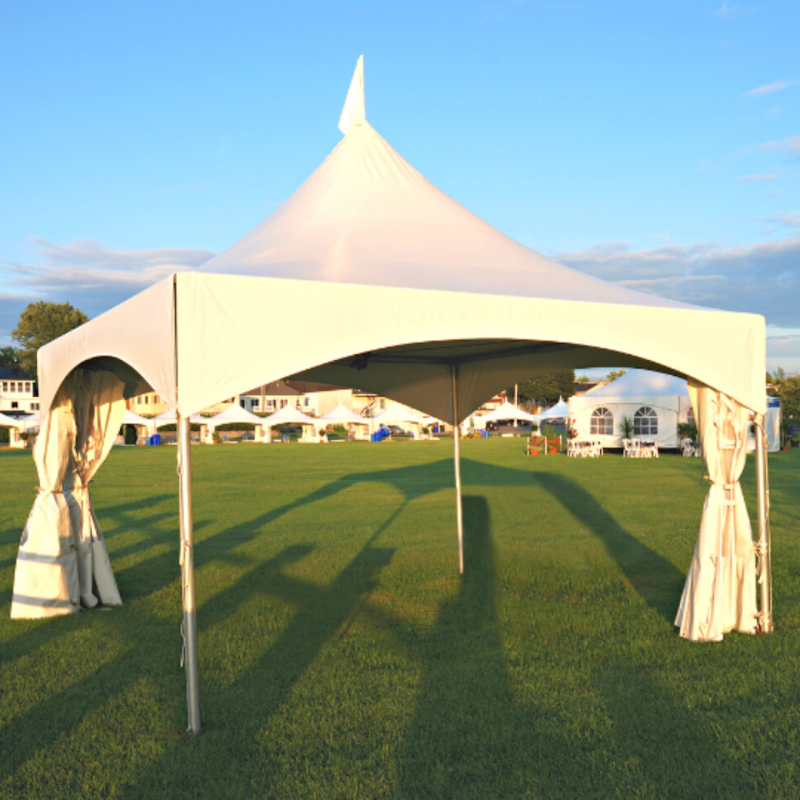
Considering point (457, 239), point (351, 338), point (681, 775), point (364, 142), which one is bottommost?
point (681, 775)

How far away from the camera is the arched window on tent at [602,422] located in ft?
91.1

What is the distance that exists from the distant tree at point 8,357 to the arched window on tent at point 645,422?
261 feet

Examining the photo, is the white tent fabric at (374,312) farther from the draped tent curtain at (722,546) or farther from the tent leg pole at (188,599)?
the draped tent curtain at (722,546)

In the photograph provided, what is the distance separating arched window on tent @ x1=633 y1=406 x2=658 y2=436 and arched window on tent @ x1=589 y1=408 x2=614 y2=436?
0.91m

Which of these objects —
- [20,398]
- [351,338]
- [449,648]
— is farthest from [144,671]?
[20,398]

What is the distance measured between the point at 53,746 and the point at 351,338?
2.72 metres

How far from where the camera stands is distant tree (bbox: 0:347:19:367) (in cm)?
8619

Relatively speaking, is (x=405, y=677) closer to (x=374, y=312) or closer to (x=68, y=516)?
(x=374, y=312)

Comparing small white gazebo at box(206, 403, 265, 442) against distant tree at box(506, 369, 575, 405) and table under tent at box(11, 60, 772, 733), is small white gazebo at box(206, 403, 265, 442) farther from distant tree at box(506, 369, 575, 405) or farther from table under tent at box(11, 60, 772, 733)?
distant tree at box(506, 369, 575, 405)

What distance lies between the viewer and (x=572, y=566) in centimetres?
815

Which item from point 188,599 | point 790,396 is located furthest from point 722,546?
point 790,396

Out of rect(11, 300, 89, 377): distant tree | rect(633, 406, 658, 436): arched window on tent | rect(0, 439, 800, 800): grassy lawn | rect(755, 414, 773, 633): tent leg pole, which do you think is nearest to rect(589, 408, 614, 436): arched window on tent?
rect(633, 406, 658, 436): arched window on tent

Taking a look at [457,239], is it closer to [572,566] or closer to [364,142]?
[364,142]

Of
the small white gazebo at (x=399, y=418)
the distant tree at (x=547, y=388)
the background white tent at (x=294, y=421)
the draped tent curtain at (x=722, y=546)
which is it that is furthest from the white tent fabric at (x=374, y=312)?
the distant tree at (x=547, y=388)
